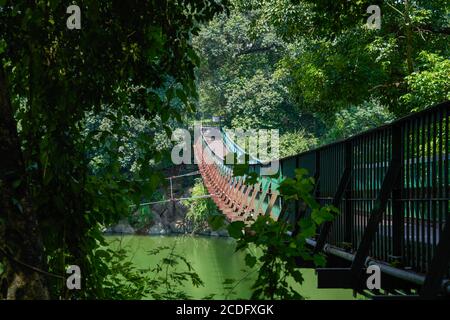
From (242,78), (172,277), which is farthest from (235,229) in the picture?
(242,78)

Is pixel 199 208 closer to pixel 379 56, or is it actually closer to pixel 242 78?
pixel 242 78

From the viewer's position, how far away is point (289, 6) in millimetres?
14367

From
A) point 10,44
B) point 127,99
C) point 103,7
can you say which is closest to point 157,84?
point 127,99

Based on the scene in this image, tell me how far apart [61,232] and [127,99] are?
0.75 m

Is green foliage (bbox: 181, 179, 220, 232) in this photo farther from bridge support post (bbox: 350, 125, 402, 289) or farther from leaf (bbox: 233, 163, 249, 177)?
leaf (bbox: 233, 163, 249, 177)

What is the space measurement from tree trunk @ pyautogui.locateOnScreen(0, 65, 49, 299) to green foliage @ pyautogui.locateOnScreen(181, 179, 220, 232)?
99.6 ft

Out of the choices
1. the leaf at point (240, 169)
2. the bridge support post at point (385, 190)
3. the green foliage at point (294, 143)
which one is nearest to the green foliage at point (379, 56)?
the bridge support post at point (385, 190)

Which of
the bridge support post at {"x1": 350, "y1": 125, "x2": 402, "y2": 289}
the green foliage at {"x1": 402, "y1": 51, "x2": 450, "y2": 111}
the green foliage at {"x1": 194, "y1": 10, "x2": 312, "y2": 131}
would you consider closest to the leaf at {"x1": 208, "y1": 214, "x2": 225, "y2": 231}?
the bridge support post at {"x1": 350, "y1": 125, "x2": 402, "y2": 289}

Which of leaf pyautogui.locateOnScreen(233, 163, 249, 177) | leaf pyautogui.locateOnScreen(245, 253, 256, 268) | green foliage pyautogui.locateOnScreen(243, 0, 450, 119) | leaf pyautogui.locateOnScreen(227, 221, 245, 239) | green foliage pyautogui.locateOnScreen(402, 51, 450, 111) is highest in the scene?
green foliage pyautogui.locateOnScreen(243, 0, 450, 119)

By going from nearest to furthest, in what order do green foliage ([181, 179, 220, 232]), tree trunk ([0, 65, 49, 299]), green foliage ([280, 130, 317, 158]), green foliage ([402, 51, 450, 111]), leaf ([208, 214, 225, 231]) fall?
1. tree trunk ([0, 65, 49, 299])
2. leaf ([208, 214, 225, 231])
3. green foliage ([402, 51, 450, 111])
4. green foliage ([280, 130, 317, 158])
5. green foliage ([181, 179, 220, 232])

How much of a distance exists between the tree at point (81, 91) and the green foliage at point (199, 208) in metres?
29.6

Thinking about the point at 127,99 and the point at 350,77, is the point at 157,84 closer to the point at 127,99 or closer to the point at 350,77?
the point at 127,99

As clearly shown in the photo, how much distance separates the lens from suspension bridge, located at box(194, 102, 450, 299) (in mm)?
3086

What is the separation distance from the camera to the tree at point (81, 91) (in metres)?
2.74
